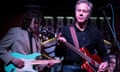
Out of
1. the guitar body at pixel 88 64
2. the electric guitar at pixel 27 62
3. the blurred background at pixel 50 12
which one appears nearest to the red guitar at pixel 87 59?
the guitar body at pixel 88 64

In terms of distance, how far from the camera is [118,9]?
381cm

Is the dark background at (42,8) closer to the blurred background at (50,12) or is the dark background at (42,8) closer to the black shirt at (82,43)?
the blurred background at (50,12)

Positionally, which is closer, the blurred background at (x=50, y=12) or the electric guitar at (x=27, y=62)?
the electric guitar at (x=27, y=62)

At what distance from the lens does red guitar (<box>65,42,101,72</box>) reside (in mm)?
2416

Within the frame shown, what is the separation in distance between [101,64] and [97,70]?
65mm

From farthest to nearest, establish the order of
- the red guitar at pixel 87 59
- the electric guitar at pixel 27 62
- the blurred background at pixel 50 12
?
the blurred background at pixel 50 12 < the electric guitar at pixel 27 62 < the red guitar at pixel 87 59

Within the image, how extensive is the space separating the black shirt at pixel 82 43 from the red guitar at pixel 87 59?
0.03 meters

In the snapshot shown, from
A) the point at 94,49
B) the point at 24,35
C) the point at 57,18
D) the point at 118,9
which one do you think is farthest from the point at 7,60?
the point at 118,9

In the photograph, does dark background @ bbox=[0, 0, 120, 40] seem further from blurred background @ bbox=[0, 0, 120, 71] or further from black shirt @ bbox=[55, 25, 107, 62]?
black shirt @ bbox=[55, 25, 107, 62]

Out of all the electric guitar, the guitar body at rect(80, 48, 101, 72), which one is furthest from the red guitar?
the electric guitar

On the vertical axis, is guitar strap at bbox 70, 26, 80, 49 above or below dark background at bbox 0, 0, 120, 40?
below

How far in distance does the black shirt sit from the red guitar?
0.03m

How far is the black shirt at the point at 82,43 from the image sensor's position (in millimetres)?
2416

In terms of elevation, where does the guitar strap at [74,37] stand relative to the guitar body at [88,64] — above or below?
above
